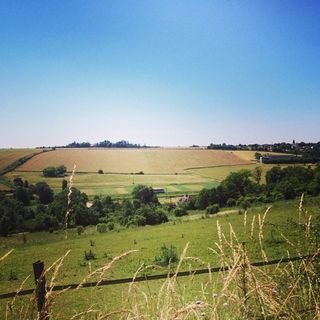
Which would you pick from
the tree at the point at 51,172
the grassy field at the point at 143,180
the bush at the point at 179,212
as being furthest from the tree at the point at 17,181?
the bush at the point at 179,212

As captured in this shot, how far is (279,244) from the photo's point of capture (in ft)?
78.1

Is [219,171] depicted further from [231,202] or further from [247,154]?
[231,202]

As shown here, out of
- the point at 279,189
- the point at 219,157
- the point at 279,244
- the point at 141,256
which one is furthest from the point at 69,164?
the point at 279,244

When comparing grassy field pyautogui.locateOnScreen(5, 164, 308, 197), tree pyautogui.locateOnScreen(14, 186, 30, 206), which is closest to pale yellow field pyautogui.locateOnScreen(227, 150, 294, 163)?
grassy field pyautogui.locateOnScreen(5, 164, 308, 197)

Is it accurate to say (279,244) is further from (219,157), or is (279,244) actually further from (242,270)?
(219,157)

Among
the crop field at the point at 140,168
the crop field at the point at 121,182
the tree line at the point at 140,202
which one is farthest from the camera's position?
the crop field at the point at 140,168

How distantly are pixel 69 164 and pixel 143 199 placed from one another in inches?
1454

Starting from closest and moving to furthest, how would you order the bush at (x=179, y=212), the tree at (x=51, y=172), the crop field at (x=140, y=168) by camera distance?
1. the bush at (x=179, y=212)
2. the crop field at (x=140, y=168)
3. the tree at (x=51, y=172)

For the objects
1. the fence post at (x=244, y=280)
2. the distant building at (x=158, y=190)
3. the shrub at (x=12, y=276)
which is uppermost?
the fence post at (x=244, y=280)

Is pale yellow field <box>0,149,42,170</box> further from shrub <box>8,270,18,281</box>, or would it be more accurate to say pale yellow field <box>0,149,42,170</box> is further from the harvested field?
shrub <box>8,270,18,281</box>

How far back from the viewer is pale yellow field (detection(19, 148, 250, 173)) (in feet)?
349

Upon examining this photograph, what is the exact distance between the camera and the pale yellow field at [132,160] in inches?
4190

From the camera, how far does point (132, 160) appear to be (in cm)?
12262

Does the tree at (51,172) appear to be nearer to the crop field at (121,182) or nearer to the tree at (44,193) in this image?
the crop field at (121,182)
